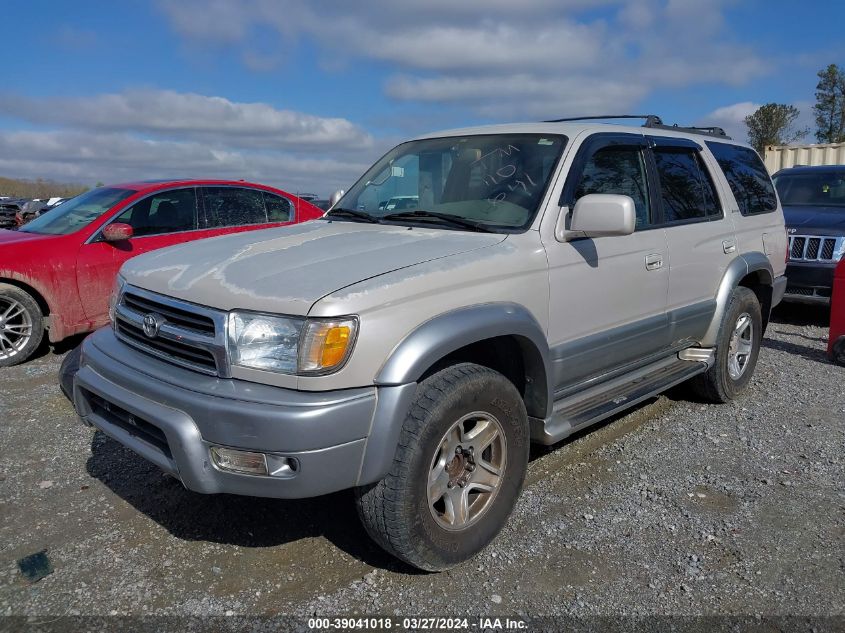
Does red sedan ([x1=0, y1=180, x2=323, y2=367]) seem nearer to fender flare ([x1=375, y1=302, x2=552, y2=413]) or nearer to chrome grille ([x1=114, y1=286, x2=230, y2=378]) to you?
chrome grille ([x1=114, y1=286, x2=230, y2=378])

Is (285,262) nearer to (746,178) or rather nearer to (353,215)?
(353,215)

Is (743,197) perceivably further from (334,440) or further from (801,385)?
(334,440)

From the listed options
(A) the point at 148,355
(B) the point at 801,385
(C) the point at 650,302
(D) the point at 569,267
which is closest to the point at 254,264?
(A) the point at 148,355

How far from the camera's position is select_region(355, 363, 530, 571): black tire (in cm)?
265

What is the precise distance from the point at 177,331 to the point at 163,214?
4520mm

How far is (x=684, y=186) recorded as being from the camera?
4.52 meters

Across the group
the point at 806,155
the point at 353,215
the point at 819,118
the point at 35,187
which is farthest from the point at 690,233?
the point at 35,187

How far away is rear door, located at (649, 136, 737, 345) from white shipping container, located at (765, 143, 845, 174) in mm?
14139

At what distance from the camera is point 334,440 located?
2461 millimetres

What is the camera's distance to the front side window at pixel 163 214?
6.71 m

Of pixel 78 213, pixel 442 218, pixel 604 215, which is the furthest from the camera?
pixel 78 213

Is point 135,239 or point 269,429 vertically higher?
point 135,239

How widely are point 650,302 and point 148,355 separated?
109 inches

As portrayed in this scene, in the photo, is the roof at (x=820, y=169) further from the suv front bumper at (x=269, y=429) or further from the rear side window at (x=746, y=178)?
the suv front bumper at (x=269, y=429)
